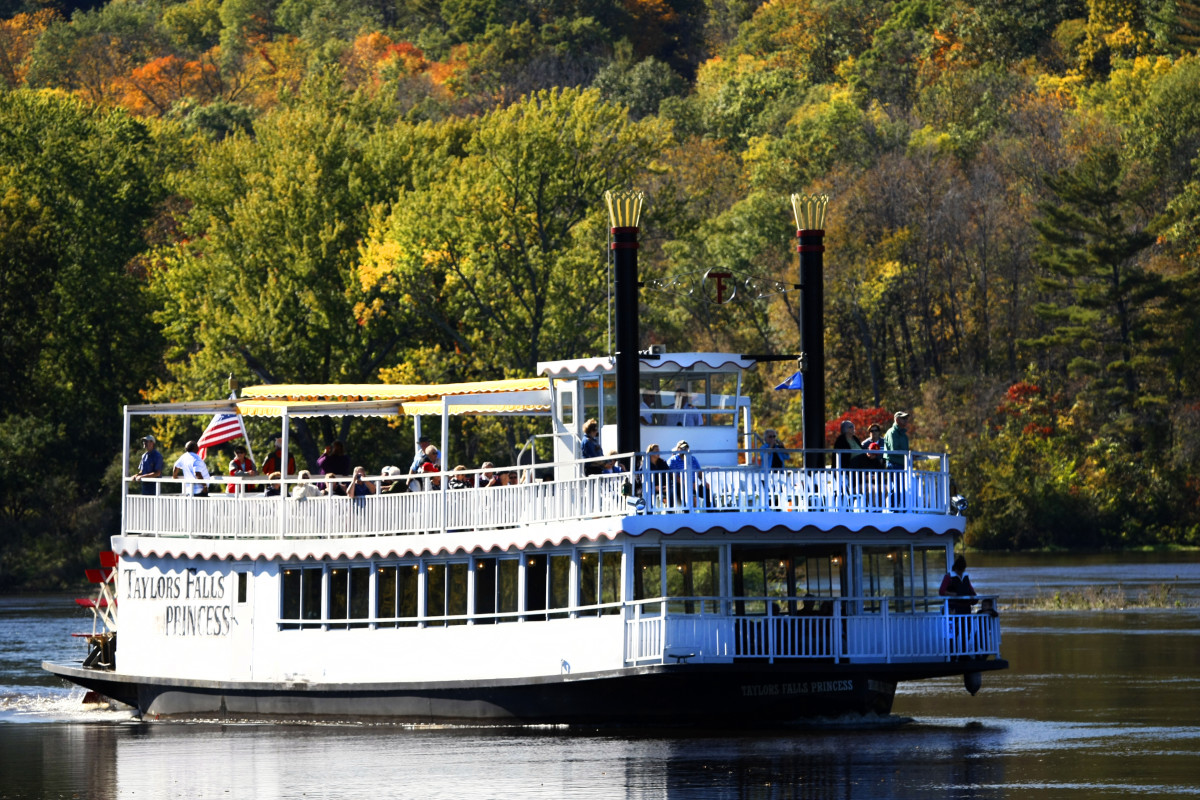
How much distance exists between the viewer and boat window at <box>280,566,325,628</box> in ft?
117

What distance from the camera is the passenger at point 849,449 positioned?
31438 millimetres

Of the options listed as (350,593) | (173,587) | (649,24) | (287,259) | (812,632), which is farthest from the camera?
(649,24)

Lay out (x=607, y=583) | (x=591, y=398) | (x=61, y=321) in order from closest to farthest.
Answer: (x=607, y=583) < (x=591, y=398) < (x=61, y=321)

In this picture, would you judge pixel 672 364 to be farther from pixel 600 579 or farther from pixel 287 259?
pixel 287 259

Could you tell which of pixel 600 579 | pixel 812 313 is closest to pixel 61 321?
pixel 812 313

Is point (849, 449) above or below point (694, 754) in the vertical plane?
above

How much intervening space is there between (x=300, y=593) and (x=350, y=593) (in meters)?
0.98

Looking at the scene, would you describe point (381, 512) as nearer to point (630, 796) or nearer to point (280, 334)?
point (630, 796)

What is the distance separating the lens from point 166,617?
37375 millimetres

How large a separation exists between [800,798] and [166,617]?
1584 centimetres

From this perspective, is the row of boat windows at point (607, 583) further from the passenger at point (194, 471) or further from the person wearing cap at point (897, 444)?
the passenger at point (194, 471)

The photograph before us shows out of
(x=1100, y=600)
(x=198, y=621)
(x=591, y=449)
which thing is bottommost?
(x=1100, y=600)

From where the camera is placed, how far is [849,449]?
31656 mm

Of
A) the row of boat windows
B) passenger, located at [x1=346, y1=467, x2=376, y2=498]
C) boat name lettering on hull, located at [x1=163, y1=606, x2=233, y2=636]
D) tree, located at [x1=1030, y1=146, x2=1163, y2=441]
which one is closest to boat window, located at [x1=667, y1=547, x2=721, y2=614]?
the row of boat windows
